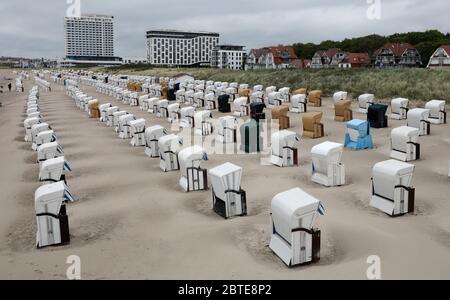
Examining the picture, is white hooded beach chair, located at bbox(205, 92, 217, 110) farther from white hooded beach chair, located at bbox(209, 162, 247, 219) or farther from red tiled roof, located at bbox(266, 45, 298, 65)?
red tiled roof, located at bbox(266, 45, 298, 65)

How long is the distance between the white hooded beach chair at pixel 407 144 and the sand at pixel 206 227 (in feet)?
1.65

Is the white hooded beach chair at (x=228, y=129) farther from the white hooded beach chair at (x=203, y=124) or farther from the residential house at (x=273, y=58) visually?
the residential house at (x=273, y=58)

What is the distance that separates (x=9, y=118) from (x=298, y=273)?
3405 centimetres

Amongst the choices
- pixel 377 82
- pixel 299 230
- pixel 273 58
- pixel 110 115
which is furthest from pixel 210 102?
pixel 273 58

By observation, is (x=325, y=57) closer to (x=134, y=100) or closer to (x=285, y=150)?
(x=134, y=100)

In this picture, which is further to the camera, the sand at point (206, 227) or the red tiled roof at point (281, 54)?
the red tiled roof at point (281, 54)

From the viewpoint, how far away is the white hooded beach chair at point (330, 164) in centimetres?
1438

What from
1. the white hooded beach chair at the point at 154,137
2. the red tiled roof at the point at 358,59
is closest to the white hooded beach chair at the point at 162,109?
the white hooded beach chair at the point at 154,137

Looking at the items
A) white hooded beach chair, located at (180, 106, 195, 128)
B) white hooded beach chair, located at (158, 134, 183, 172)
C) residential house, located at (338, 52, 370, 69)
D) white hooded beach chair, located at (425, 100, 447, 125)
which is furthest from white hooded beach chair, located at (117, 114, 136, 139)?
residential house, located at (338, 52, 370, 69)

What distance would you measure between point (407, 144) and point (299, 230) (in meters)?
9.85

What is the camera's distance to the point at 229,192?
39.2 ft

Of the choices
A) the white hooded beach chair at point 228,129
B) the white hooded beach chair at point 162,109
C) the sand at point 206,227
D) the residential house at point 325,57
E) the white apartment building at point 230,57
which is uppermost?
the white apartment building at point 230,57

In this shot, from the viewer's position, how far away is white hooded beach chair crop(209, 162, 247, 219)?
1193 cm
